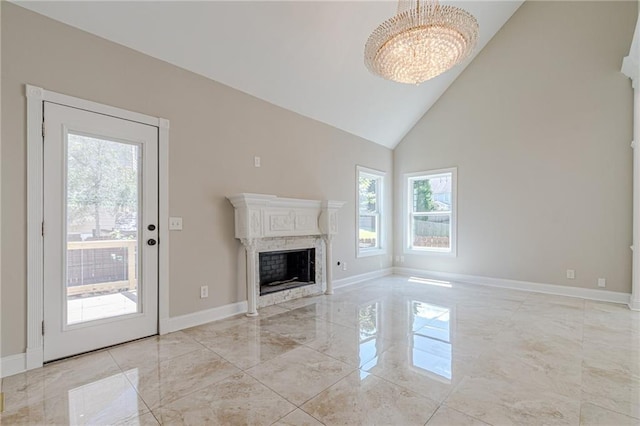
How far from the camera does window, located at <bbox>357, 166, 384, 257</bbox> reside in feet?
18.3

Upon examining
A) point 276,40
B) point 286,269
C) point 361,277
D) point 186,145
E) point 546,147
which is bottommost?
point 361,277

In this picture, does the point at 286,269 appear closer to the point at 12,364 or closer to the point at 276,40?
the point at 12,364

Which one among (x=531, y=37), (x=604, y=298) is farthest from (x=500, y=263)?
(x=531, y=37)

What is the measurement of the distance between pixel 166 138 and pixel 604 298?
592cm

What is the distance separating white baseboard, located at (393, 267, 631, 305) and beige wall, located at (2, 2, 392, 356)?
1.94 metres

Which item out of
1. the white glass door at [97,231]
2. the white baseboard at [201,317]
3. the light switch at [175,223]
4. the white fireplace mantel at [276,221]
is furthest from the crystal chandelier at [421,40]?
the white baseboard at [201,317]

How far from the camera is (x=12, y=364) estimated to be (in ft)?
7.11

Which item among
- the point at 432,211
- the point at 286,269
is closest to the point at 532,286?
the point at 432,211

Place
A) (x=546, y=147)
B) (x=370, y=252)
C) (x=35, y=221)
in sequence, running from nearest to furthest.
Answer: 1. (x=35, y=221)
2. (x=546, y=147)
3. (x=370, y=252)

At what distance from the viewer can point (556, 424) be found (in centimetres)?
160

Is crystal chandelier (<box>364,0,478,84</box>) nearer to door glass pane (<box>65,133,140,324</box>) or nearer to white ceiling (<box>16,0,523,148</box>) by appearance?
white ceiling (<box>16,0,523,148</box>)

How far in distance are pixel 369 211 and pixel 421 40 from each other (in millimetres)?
3743

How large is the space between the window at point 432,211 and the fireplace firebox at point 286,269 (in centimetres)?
249

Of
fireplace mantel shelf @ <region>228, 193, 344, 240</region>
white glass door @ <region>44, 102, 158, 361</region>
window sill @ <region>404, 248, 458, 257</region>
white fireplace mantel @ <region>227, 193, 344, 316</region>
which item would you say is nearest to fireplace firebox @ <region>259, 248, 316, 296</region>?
white fireplace mantel @ <region>227, 193, 344, 316</region>
